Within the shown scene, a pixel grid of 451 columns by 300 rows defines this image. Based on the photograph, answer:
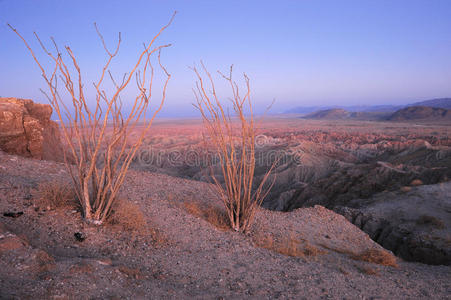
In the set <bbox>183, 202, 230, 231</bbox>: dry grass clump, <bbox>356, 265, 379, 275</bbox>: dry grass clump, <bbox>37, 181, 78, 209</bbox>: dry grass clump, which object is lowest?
<bbox>356, 265, 379, 275</bbox>: dry grass clump

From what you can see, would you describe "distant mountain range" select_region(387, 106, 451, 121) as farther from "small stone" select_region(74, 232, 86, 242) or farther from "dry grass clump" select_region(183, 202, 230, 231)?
"small stone" select_region(74, 232, 86, 242)

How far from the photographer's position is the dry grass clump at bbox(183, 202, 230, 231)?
16.6 ft

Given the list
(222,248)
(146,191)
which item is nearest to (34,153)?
(146,191)

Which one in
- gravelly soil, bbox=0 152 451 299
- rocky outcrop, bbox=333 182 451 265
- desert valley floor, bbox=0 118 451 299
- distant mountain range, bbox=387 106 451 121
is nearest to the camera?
gravelly soil, bbox=0 152 451 299

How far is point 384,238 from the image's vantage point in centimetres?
768

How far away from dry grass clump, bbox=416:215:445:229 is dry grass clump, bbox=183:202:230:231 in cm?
551

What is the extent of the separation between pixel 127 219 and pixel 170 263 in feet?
3.49

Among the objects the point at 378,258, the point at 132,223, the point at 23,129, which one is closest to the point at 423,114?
the point at 378,258

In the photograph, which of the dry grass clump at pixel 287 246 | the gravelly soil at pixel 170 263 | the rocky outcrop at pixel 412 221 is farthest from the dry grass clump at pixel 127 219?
the rocky outcrop at pixel 412 221

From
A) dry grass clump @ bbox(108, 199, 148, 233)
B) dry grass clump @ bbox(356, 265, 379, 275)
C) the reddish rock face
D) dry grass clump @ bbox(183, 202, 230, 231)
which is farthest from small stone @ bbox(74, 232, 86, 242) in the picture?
the reddish rock face

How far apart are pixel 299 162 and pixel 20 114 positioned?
1616 centimetres

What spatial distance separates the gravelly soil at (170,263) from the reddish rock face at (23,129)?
8.21 feet

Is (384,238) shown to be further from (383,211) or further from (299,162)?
(299,162)

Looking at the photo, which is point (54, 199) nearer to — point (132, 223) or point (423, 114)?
point (132, 223)
